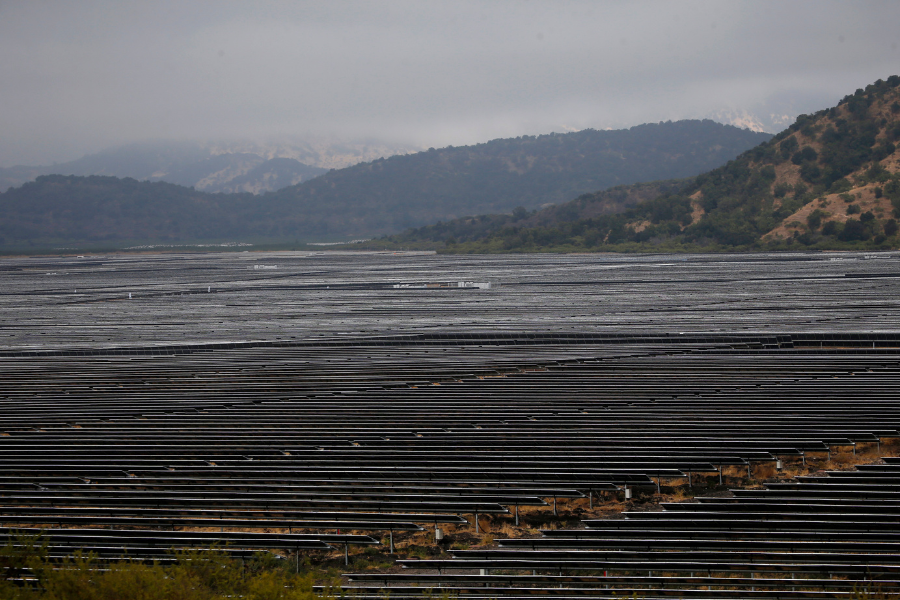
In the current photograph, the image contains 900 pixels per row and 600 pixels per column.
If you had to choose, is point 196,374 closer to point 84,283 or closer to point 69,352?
point 69,352

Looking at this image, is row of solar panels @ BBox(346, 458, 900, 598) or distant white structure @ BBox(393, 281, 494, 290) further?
distant white structure @ BBox(393, 281, 494, 290)

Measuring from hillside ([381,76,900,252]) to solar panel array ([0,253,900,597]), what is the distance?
10536cm

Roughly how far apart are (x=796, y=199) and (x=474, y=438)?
161 m

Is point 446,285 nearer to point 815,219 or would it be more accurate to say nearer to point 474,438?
point 474,438

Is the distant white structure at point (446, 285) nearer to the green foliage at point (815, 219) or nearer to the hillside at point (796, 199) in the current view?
the hillside at point (796, 199)

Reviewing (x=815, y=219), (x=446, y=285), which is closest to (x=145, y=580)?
(x=446, y=285)

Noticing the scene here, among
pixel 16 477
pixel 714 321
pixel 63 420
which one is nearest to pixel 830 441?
pixel 16 477

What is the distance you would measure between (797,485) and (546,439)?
6.36 m

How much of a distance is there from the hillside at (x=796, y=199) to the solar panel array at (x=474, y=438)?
105357 mm

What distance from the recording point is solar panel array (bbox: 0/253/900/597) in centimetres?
1383

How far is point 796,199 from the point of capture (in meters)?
162

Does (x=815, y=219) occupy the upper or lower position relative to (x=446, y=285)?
upper

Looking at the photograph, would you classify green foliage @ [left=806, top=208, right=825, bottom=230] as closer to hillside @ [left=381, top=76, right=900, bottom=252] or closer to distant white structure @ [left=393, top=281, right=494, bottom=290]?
hillside @ [left=381, top=76, right=900, bottom=252]

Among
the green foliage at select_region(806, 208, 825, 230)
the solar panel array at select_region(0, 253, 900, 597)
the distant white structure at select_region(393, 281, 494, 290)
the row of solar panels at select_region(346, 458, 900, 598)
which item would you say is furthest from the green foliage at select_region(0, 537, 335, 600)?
the green foliage at select_region(806, 208, 825, 230)
